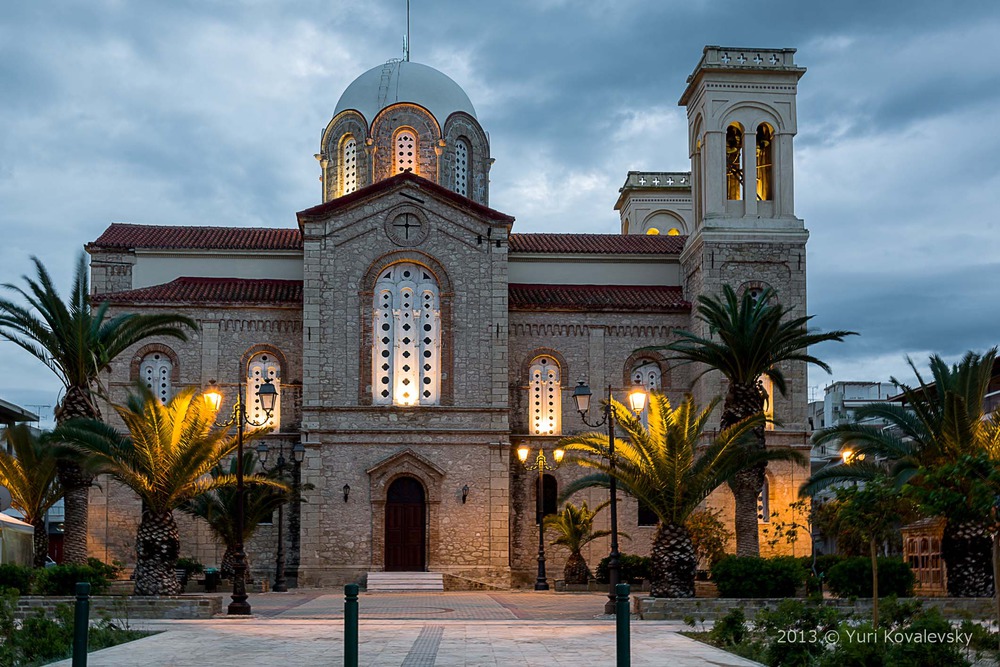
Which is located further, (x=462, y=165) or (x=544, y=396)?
(x=462, y=165)

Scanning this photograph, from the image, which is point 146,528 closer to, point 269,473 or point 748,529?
point 269,473

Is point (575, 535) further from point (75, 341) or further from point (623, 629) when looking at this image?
point (623, 629)

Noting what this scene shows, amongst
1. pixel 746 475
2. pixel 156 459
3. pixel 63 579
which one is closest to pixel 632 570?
pixel 746 475

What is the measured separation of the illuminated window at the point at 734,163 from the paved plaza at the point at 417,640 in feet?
59.8

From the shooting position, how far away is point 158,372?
39.8 metres

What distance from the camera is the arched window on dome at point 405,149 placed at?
43.6 meters

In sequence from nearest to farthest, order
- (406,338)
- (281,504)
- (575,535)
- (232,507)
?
(232,507)
(281,504)
(575,535)
(406,338)

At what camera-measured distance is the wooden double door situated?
38.1 meters

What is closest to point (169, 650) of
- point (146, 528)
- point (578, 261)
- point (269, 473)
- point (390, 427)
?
point (146, 528)

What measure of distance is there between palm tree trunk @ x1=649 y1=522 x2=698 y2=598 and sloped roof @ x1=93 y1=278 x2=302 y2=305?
1868 cm

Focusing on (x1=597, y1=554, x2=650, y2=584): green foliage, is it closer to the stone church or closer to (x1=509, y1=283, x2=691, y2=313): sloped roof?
the stone church

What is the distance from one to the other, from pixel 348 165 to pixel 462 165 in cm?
410

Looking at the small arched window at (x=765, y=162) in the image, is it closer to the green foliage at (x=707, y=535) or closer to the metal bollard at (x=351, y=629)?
the green foliage at (x=707, y=535)

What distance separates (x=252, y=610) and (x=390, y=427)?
1218cm
